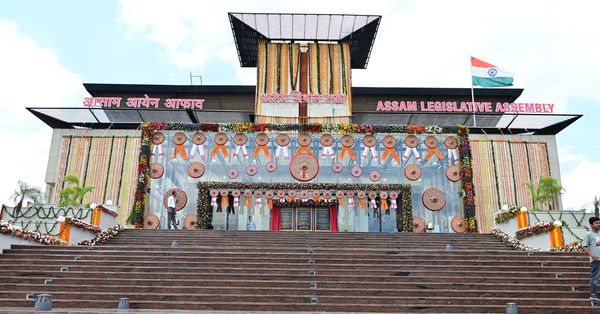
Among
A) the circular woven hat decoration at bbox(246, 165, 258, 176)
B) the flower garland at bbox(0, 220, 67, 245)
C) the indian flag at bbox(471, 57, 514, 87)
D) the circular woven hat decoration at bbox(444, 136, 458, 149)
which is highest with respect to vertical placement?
the indian flag at bbox(471, 57, 514, 87)

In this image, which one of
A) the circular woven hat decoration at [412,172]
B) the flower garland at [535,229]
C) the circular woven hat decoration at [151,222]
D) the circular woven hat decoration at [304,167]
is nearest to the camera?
the flower garland at [535,229]

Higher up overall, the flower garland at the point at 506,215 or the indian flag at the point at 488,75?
the indian flag at the point at 488,75

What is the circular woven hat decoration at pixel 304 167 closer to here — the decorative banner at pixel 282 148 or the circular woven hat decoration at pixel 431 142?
the decorative banner at pixel 282 148

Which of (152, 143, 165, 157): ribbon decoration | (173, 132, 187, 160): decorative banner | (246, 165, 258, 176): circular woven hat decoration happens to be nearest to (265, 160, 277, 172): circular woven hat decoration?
(246, 165, 258, 176): circular woven hat decoration

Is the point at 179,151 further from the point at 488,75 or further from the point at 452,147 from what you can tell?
the point at 488,75

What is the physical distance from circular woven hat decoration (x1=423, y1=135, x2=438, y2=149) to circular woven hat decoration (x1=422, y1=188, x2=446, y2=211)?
208cm

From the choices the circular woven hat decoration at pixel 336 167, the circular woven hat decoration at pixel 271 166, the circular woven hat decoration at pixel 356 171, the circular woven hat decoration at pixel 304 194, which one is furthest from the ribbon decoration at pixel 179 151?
the circular woven hat decoration at pixel 356 171

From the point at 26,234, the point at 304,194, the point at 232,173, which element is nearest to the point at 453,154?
the point at 304,194

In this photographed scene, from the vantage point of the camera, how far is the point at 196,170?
74.1 feet

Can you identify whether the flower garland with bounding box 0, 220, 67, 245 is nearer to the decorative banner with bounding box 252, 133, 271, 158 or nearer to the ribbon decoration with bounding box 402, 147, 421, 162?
the decorative banner with bounding box 252, 133, 271, 158

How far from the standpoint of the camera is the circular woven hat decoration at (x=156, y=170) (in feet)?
73.3

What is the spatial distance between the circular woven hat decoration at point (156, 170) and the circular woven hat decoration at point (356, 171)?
869 centimetres

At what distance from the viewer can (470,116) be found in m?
28.0

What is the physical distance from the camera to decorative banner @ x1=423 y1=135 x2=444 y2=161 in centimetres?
2277
